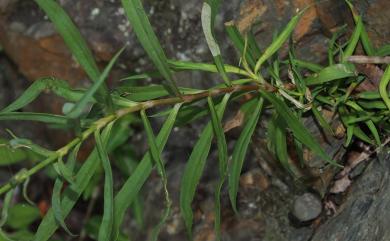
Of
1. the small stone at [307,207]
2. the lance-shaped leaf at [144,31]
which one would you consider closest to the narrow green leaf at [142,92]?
the lance-shaped leaf at [144,31]

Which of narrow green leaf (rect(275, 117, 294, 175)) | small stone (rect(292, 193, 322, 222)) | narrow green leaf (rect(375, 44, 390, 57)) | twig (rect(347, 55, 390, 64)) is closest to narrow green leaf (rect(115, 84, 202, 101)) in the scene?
narrow green leaf (rect(275, 117, 294, 175))

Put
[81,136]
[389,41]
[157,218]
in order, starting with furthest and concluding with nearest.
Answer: [157,218] → [389,41] → [81,136]

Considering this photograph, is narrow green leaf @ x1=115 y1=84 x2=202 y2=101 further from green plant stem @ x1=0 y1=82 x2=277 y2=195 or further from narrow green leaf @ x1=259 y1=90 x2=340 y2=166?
narrow green leaf @ x1=259 y1=90 x2=340 y2=166

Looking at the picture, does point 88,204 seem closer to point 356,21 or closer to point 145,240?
point 145,240

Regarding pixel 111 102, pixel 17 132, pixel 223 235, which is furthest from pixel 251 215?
pixel 17 132

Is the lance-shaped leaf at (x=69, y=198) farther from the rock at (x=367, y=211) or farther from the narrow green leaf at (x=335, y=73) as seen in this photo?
the rock at (x=367, y=211)

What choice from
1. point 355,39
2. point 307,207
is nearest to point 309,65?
point 355,39

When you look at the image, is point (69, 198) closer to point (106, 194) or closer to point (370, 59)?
point (106, 194)

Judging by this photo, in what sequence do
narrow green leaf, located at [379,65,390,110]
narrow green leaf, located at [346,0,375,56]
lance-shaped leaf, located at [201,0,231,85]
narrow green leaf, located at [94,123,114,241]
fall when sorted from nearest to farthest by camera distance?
narrow green leaf, located at [94,123,114,241], lance-shaped leaf, located at [201,0,231,85], narrow green leaf, located at [379,65,390,110], narrow green leaf, located at [346,0,375,56]
